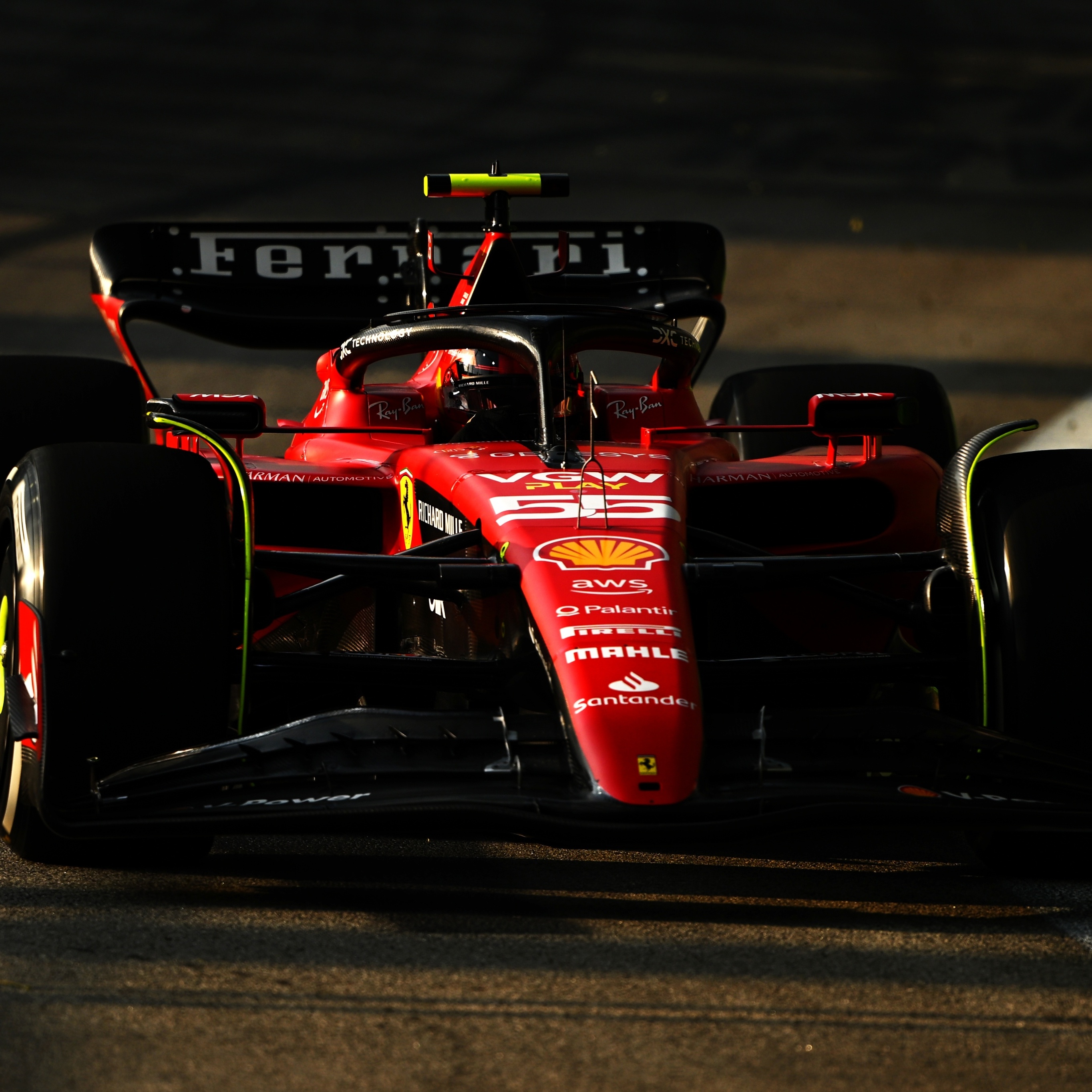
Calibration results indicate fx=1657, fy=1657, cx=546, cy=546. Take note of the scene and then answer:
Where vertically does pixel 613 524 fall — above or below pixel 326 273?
below

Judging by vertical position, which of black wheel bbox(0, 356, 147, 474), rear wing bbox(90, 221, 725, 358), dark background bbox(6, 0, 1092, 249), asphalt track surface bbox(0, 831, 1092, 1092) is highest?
dark background bbox(6, 0, 1092, 249)

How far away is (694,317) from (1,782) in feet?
11.7

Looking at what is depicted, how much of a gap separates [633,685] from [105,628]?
952 millimetres

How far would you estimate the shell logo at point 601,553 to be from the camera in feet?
10.3

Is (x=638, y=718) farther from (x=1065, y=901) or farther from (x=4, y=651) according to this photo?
(x=4, y=651)

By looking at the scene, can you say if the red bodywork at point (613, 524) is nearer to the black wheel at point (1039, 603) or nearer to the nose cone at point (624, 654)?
the nose cone at point (624, 654)

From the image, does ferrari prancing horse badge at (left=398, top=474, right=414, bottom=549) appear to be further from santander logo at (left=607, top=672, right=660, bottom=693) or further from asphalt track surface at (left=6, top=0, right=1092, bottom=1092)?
santander logo at (left=607, top=672, right=660, bottom=693)

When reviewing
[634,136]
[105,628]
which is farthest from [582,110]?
[105,628]

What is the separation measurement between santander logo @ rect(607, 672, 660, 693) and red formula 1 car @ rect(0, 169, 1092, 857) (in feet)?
0.06

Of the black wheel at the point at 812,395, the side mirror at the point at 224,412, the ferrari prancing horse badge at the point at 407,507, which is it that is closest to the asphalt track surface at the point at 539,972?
the ferrari prancing horse badge at the point at 407,507

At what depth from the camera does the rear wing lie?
5.84 metres

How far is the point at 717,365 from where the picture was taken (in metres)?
11.9

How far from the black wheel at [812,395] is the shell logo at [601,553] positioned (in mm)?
2833

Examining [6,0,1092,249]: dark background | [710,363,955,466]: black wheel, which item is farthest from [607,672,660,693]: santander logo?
[6,0,1092,249]: dark background
